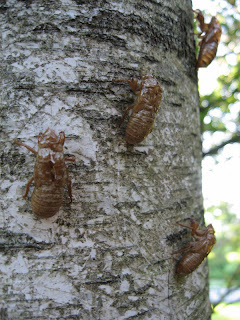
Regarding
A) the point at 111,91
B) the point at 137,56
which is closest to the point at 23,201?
the point at 111,91

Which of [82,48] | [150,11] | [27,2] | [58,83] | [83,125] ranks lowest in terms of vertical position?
[83,125]

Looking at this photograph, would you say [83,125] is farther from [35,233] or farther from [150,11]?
[150,11]

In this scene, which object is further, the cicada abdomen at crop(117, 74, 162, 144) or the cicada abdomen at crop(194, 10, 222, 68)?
the cicada abdomen at crop(194, 10, 222, 68)

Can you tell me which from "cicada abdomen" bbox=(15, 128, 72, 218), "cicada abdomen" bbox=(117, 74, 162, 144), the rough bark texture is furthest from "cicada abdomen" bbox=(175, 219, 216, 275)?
"cicada abdomen" bbox=(15, 128, 72, 218)

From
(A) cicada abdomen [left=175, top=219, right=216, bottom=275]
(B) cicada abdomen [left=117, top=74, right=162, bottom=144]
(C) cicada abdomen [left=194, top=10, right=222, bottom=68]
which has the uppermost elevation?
(C) cicada abdomen [left=194, top=10, right=222, bottom=68]

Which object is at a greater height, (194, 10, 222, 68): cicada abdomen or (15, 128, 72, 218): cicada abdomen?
(194, 10, 222, 68): cicada abdomen

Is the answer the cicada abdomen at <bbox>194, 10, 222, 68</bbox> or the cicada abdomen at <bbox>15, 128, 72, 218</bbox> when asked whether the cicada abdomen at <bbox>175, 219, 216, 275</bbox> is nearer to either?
the cicada abdomen at <bbox>15, 128, 72, 218</bbox>

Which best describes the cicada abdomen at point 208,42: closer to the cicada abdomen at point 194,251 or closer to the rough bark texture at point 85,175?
the rough bark texture at point 85,175
